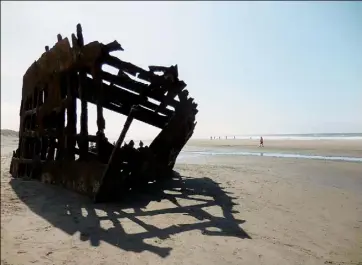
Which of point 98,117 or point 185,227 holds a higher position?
point 98,117

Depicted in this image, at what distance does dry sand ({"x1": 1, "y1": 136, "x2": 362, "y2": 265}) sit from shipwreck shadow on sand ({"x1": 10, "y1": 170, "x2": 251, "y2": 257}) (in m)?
0.02

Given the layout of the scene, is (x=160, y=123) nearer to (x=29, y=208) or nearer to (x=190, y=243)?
(x=29, y=208)

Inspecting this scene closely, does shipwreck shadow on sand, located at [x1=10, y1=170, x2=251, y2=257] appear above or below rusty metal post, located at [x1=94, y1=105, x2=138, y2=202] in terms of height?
below

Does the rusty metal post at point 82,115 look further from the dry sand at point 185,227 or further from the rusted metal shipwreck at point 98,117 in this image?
the dry sand at point 185,227

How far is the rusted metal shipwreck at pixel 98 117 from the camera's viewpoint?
6.41 m

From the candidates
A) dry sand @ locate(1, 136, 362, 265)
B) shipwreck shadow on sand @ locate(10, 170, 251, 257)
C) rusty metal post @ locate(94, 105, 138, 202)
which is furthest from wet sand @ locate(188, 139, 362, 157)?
rusty metal post @ locate(94, 105, 138, 202)

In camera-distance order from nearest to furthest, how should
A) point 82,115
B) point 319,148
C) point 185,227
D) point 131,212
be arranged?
point 185,227 → point 131,212 → point 82,115 → point 319,148

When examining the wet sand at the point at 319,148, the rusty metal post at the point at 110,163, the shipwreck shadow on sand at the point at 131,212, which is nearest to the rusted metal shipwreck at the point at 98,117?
the rusty metal post at the point at 110,163

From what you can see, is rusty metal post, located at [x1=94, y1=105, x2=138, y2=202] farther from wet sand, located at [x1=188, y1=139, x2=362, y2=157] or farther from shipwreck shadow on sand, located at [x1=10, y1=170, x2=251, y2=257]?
wet sand, located at [x1=188, y1=139, x2=362, y2=157]

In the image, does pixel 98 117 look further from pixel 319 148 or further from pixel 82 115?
pixel 319 148

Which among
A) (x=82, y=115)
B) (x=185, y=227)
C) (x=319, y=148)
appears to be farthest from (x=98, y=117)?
(x=319, y=148)

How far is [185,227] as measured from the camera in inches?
191

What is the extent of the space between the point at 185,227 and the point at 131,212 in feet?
4.42

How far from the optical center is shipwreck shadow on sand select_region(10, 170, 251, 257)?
171 inches
